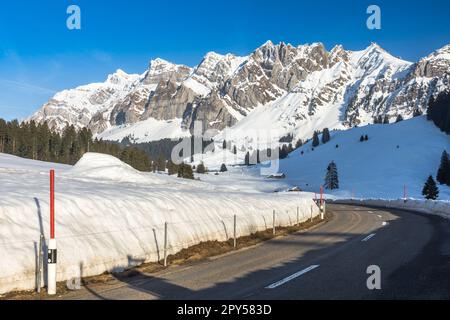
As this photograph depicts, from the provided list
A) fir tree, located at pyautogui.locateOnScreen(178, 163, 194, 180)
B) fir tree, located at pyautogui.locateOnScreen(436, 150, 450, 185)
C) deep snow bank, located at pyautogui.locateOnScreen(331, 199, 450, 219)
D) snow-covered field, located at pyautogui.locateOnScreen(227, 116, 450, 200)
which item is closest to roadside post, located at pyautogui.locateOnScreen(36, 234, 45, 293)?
deep snow bank, located at pyautogui.locateOnScreen(331, 199, 450, 219)

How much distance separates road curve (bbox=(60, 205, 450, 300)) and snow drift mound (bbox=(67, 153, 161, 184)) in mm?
28599

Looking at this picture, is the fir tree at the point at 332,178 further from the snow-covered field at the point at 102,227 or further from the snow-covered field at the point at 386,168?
the snow-covered field at the point at 102,227

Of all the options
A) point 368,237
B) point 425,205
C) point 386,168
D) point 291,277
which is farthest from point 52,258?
point 386,168

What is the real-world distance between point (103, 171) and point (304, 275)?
36.6 meters

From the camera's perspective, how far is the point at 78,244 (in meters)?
13.6

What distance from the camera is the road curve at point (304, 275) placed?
10.8 meters

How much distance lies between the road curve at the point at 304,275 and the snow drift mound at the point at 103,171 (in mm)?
28599

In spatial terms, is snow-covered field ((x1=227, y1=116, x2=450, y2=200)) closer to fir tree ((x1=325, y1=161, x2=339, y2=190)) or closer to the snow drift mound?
fir tree ((x1=325, y1=161, x2=339, y2=190))

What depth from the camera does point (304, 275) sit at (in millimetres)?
13117

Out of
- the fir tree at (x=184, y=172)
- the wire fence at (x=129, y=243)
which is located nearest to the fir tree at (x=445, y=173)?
the fir tree at (x=184, y=172)

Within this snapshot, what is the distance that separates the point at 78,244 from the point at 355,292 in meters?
7.74

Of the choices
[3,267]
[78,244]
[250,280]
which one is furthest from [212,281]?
[3,267]

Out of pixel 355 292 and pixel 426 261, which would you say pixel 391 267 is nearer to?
pixel 426 261
